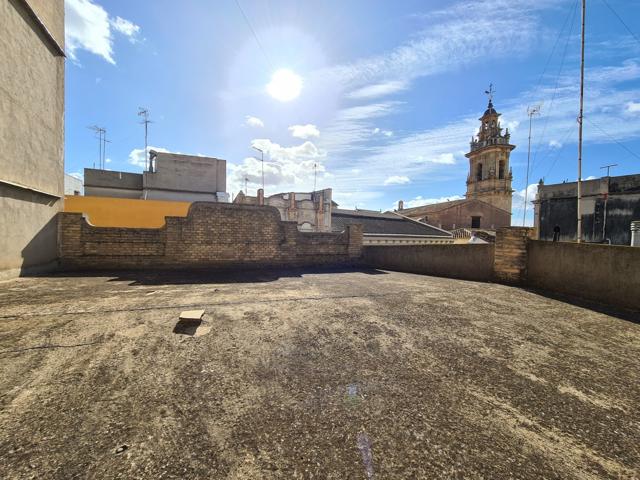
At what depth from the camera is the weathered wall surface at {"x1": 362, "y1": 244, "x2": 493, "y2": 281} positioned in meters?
7.12

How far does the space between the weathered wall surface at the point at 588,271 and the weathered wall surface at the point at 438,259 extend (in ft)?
3.49

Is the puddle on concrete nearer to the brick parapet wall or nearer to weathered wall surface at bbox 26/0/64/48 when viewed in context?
the brick parapet wall

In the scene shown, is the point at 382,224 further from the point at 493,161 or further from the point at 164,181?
the point at 493,161

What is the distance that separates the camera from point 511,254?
254 inches

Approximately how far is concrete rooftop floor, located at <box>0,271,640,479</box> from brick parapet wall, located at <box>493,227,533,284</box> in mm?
2333

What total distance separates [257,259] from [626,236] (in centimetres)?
2167

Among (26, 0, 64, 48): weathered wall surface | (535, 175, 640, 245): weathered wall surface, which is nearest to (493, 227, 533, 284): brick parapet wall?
(26, 0, 64, 48): weathered wall surface

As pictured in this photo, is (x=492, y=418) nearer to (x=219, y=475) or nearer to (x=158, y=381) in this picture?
(x=219, y=475)

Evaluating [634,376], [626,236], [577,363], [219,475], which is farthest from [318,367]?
[626,236]

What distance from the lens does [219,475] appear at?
4.51 ft

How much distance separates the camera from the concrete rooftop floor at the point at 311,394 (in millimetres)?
1498

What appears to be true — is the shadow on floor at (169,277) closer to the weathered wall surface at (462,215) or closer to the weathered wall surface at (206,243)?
the weathered wall surface at (206,243)

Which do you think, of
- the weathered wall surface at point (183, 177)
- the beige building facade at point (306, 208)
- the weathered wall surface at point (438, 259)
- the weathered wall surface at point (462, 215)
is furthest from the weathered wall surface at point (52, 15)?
the weathered wall surface at point (462, 215)

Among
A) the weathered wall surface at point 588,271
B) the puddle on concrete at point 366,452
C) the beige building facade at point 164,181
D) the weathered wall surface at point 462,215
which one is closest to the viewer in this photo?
the puddle on concrete at point 366,452
